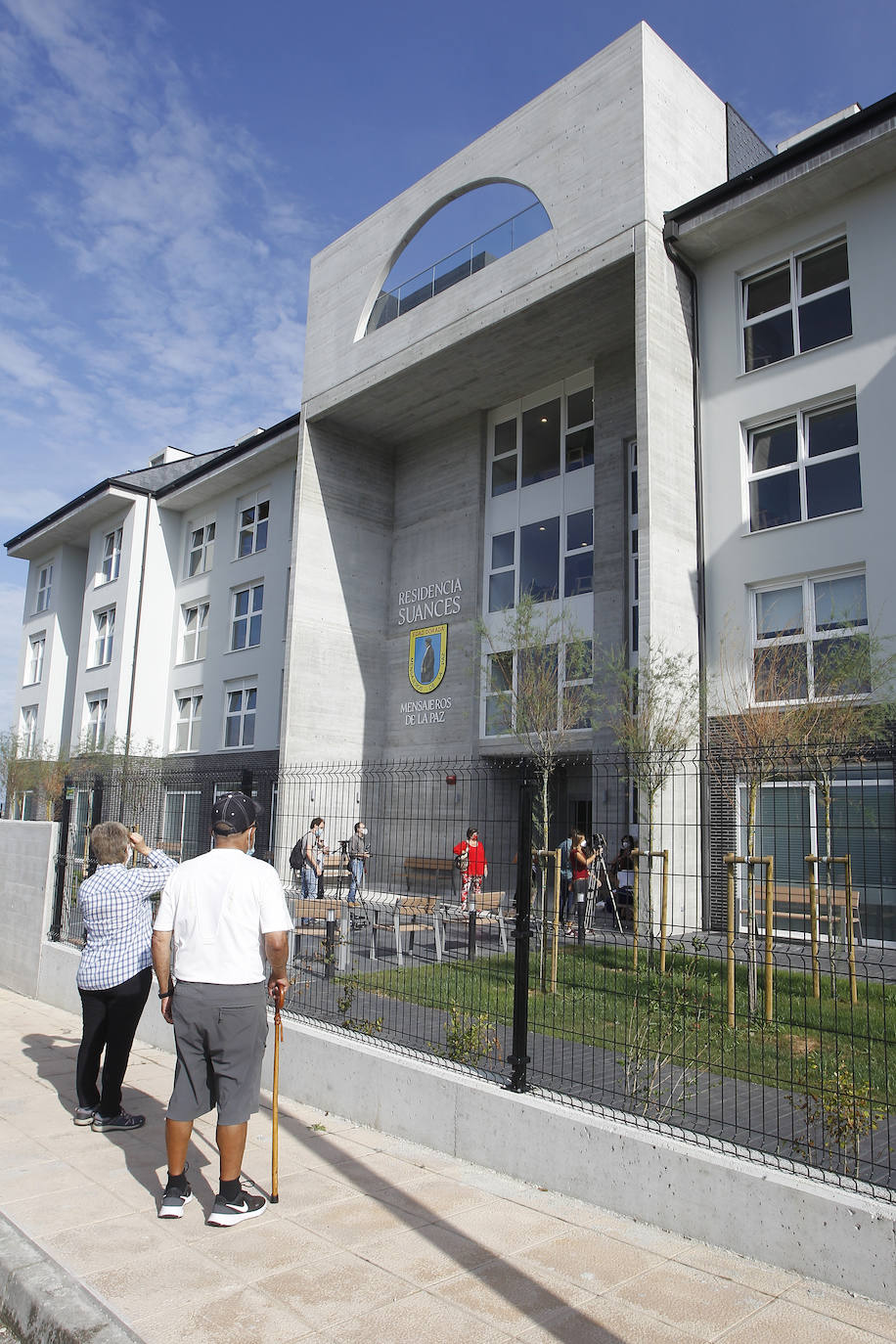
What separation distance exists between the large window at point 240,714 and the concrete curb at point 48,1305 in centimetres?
2385

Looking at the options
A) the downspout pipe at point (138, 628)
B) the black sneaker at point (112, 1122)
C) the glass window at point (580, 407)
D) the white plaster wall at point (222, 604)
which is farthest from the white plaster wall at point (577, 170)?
the black sneaker at point (112, 1122)

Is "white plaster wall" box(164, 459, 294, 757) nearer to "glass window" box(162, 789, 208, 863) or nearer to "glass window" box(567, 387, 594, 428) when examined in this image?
"glass window" box(567, 387, 594, 428)

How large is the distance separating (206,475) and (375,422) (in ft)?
25.2

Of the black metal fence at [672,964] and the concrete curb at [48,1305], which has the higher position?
the black metal fence at [672,964]

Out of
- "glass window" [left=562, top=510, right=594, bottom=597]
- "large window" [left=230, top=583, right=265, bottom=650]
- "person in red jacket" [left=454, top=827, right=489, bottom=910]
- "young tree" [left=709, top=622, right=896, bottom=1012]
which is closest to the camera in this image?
Result: "person in red jacket" [left=454, top=827, right=489, bottom=910]

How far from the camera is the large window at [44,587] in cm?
3932

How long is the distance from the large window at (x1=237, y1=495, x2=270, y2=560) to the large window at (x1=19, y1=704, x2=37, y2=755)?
1341 cm

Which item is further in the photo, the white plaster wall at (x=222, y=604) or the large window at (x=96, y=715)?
the large window at (x=96, y=715)

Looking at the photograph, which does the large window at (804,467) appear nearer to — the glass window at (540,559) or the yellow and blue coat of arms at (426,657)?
the glass window at (540,559)

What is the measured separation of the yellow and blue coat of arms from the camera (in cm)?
2408

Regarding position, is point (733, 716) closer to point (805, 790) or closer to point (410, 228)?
point (805, 790)

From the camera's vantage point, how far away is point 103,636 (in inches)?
1356

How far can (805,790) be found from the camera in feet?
20.0

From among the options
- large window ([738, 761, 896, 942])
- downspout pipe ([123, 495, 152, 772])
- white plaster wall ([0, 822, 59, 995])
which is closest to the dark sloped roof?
downspout pipe ([123, 495, 152, 772])
